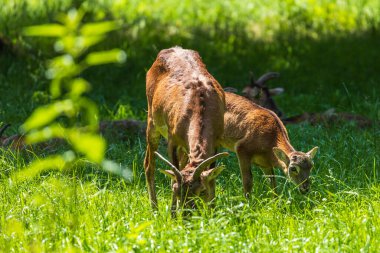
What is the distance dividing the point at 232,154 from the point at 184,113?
2.42 metres

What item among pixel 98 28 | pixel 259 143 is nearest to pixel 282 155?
pixel 259 143

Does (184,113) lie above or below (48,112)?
below

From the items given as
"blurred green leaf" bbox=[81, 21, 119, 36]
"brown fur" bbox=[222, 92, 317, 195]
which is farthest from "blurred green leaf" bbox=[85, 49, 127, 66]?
"brown fur" bbox=[222, 92, 317, 195]

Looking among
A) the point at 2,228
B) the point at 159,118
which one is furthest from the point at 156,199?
the point at 2,228

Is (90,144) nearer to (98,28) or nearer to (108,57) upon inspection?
Result: (108,57)

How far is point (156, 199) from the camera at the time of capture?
841cm

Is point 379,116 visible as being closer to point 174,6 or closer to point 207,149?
point 207,149

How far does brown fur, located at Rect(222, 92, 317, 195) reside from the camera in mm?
8641

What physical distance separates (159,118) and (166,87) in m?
0.31

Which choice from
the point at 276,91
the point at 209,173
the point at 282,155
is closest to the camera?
the point at 209,173

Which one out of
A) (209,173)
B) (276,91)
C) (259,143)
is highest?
(209,173)

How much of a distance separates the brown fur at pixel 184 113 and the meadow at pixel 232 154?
294mm

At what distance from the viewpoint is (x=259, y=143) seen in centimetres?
921

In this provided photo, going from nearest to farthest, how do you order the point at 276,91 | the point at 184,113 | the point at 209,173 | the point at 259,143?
the point at 209,173
the point at 184,113
the point at 259,143
the point at 276,91
